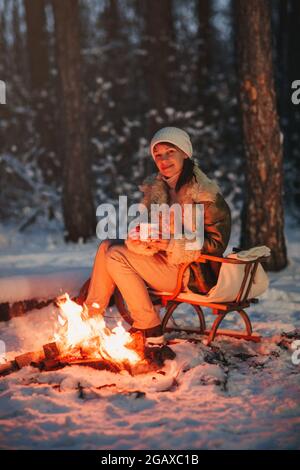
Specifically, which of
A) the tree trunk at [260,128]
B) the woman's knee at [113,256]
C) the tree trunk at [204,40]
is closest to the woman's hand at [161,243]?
the woman's knee at [113,256]

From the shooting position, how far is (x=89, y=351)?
14.1 feet

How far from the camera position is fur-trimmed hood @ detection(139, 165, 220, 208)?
14.8 feet

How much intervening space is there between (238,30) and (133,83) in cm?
868

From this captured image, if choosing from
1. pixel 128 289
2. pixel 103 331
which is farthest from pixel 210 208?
pixel 103 331

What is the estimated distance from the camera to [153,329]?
14.8 ft

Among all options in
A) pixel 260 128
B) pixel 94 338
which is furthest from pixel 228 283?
pixel 260 128

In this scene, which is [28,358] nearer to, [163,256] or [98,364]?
[98,364]

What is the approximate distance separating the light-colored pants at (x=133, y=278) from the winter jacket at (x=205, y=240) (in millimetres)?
93

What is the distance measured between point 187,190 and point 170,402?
1.72 meters

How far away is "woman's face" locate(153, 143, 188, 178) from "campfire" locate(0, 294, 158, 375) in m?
1.36

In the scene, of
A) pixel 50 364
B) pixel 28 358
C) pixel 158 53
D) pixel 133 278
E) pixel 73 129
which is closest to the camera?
pixel 50 364

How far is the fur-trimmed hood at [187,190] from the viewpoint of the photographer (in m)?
4.50

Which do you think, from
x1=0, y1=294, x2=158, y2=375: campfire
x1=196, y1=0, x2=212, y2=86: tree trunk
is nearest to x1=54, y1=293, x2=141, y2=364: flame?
x1=0, y1=294, x2=158, y2=375: campfire

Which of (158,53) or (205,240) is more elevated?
(158,53)
